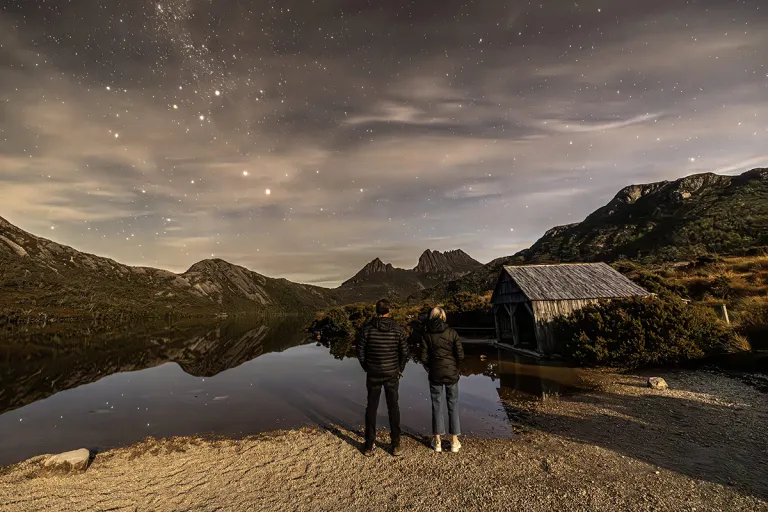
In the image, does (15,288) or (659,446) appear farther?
(15,288)

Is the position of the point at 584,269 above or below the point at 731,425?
above

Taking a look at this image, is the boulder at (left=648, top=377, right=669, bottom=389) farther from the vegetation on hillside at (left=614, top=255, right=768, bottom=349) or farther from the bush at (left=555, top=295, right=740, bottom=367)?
the vegetation on hillside at (left=614, top=255, right=768, bottom=349)

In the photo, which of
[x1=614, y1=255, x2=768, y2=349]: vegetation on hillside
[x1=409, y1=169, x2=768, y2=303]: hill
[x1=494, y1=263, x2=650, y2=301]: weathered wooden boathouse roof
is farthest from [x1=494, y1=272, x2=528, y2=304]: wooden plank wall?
[x1=409, y1=169, x2=768, y2=303]: hill

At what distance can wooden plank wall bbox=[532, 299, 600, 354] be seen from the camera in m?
19.8

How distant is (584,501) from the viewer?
510 cm

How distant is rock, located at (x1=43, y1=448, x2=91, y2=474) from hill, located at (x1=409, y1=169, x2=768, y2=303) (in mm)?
57568

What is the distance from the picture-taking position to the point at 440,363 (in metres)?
7.09

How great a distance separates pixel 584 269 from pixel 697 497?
21322mm

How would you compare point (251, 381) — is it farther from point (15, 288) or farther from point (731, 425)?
point (15, 288)

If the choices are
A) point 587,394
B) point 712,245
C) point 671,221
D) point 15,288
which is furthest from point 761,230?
point 15,288

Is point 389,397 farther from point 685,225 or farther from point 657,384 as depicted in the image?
point 685,225

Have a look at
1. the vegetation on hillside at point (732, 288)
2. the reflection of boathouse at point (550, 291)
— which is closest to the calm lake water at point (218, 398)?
the reflection of boathouse at point (550, 291)

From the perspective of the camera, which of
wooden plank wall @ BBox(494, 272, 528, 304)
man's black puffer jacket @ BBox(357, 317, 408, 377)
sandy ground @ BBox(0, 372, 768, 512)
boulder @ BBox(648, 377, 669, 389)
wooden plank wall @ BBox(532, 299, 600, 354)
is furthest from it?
wooden plank wall @ BBox(494, 272, 528, 304)

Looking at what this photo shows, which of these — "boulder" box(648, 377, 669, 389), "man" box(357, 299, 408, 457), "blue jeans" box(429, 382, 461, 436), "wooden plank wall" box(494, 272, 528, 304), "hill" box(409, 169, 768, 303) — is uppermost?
"hill" box(409, 169, 768, 303)
